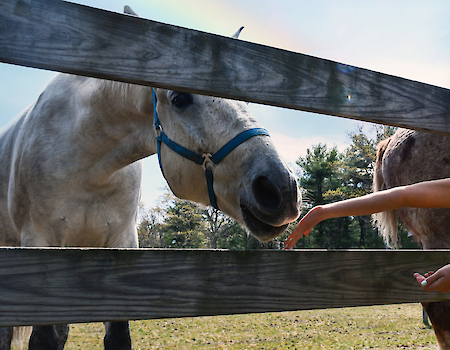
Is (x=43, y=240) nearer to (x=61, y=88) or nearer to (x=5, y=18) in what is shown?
(x=61, y=88)

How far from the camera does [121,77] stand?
120 centimetres

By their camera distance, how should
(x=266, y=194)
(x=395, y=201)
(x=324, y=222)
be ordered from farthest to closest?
(x=324, y=222) < (x=266, y=194) < (x=395, y=201)

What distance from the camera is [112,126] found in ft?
9.05

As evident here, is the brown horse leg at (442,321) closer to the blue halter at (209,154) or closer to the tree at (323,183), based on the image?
the blue halter at (209,154)

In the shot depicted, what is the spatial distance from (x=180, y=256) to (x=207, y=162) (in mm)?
1006

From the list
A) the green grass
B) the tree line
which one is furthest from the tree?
the green grass

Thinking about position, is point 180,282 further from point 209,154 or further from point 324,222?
point 324,222

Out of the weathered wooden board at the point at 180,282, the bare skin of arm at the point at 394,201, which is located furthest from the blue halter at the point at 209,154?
the weathered wooden board at the point at 180,282

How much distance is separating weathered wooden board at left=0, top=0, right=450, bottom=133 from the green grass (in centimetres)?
469

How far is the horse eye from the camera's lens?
85.5 inches

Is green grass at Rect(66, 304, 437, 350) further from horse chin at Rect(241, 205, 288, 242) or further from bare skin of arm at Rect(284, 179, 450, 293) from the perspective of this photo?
bare skin of arm at Rect(284, 179, 450, 293)

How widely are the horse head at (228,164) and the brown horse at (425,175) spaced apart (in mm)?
2221

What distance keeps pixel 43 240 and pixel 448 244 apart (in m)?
3.52

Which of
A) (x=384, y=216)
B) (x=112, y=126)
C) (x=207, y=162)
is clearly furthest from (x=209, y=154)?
(x=384, y=216)
